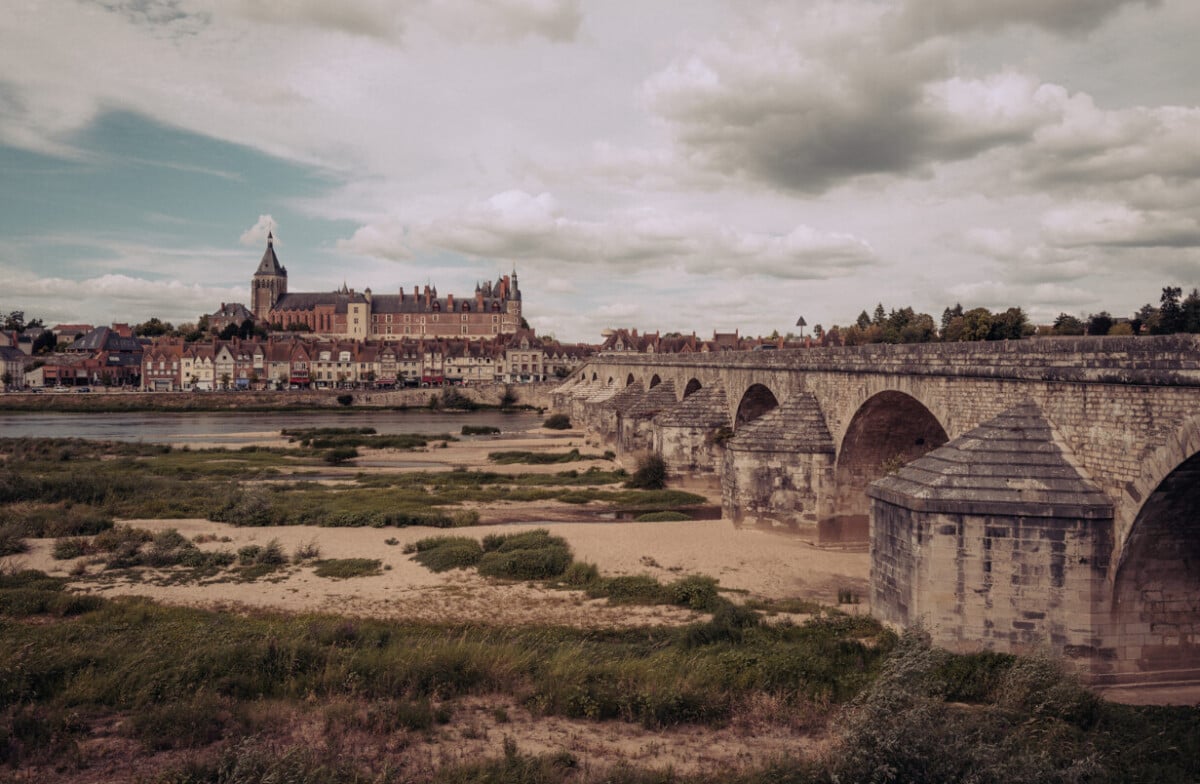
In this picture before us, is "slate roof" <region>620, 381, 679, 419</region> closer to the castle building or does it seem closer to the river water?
the river water

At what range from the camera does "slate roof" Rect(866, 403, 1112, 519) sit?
996 cm

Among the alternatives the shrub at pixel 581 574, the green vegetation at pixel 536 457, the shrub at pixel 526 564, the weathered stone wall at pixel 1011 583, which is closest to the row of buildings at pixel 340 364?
the green vegetation at pixel 536 457

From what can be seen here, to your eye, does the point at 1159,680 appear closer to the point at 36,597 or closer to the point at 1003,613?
the point at 1003,613

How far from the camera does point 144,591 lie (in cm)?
1438

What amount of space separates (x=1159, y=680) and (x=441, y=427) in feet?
177

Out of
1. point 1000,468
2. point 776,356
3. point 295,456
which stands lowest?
point 295,456

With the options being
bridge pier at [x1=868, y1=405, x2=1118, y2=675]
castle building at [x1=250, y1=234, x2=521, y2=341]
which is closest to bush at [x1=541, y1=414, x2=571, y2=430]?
bridge pier at [x1=868, y1=405, x2=1118, y2=675]

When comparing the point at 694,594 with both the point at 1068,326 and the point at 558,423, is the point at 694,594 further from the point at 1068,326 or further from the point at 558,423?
the point at 558,423

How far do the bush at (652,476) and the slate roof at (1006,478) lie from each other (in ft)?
54.3

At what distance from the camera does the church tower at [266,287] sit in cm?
14000

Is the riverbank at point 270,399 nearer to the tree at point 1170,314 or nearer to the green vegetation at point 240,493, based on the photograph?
the green vegetation at point 240,493

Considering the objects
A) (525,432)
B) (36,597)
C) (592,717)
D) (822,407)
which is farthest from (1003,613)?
(525,432)

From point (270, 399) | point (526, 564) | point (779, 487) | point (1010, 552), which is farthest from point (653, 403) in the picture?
point (270, 399)

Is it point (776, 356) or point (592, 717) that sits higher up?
point (776, 356)
